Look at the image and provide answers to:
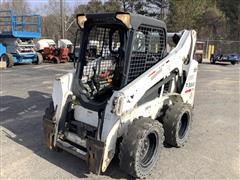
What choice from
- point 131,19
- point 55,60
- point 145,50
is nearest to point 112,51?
point 145,50

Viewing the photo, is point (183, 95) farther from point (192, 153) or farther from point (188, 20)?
point (188, 20)

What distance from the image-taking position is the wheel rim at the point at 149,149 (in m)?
4.30

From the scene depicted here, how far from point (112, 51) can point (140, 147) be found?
1.85 m

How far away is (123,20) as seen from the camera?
4.12 metres

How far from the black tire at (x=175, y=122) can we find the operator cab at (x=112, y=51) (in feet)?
2.76

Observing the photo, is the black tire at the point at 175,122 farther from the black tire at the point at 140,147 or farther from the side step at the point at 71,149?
the side step at the point at 71,149

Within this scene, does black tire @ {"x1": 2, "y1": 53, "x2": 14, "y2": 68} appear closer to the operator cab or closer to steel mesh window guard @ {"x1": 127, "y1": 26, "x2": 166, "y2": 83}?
the operator cab

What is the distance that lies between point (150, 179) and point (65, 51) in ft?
55.1

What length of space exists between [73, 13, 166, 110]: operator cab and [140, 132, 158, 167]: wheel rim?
2.54 ft

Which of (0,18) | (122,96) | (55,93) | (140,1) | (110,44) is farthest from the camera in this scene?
(140,1)

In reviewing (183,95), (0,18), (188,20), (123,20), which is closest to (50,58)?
(0,18)

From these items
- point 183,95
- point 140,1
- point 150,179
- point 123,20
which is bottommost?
point 150,179

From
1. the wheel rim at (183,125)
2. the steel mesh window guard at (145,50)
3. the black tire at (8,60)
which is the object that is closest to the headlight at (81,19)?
the steel mesh window guard at (145,50)

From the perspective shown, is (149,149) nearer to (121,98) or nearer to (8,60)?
(121,98)
